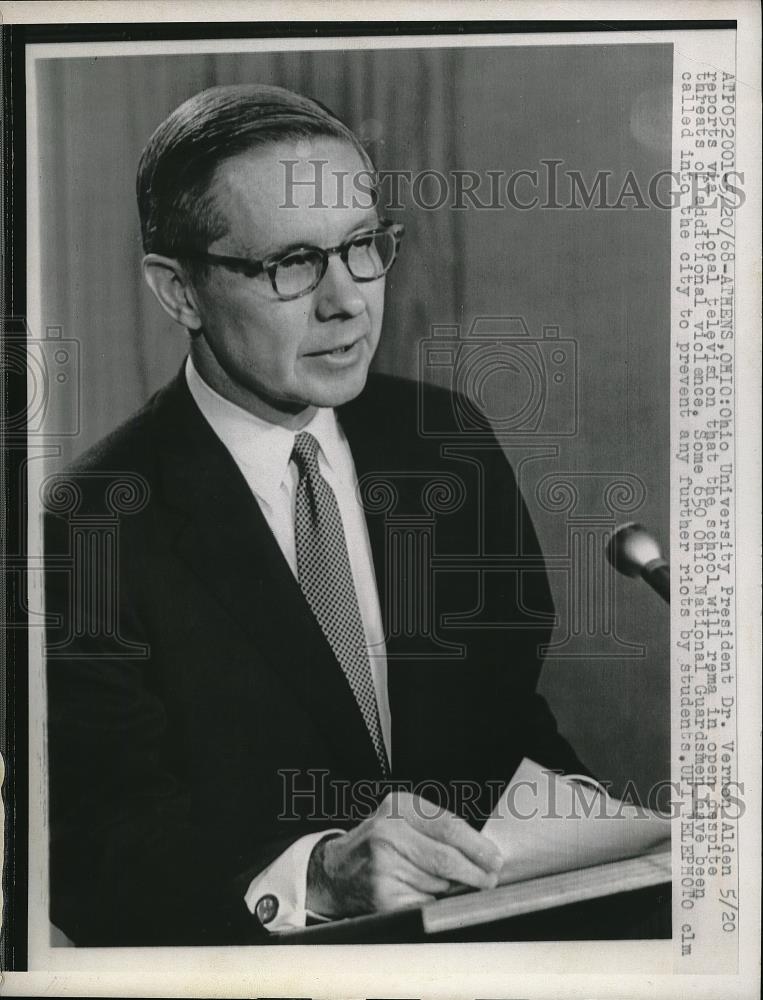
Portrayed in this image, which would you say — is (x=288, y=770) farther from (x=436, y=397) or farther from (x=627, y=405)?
(x=627, y=405)

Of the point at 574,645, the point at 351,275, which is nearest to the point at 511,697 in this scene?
the point at 574,645

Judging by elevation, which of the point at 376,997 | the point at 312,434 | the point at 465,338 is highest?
the point at 465,338

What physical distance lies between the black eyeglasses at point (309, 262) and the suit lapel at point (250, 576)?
147 millimetres

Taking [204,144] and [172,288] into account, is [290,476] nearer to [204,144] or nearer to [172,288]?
[172,288]

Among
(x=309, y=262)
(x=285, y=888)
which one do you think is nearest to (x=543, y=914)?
(x=285, y=888)

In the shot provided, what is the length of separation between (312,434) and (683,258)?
0.48 m

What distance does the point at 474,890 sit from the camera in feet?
3.62

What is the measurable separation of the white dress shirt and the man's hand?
73mm

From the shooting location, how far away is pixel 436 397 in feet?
3.65

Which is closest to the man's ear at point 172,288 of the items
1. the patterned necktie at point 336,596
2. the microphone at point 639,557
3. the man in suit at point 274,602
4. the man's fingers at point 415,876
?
the man in suit at point 274,602

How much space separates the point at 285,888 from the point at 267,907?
0.03 meters

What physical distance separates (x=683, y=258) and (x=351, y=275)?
0.38m

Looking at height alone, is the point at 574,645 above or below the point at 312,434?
below

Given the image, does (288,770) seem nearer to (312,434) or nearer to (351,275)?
(312,434)
